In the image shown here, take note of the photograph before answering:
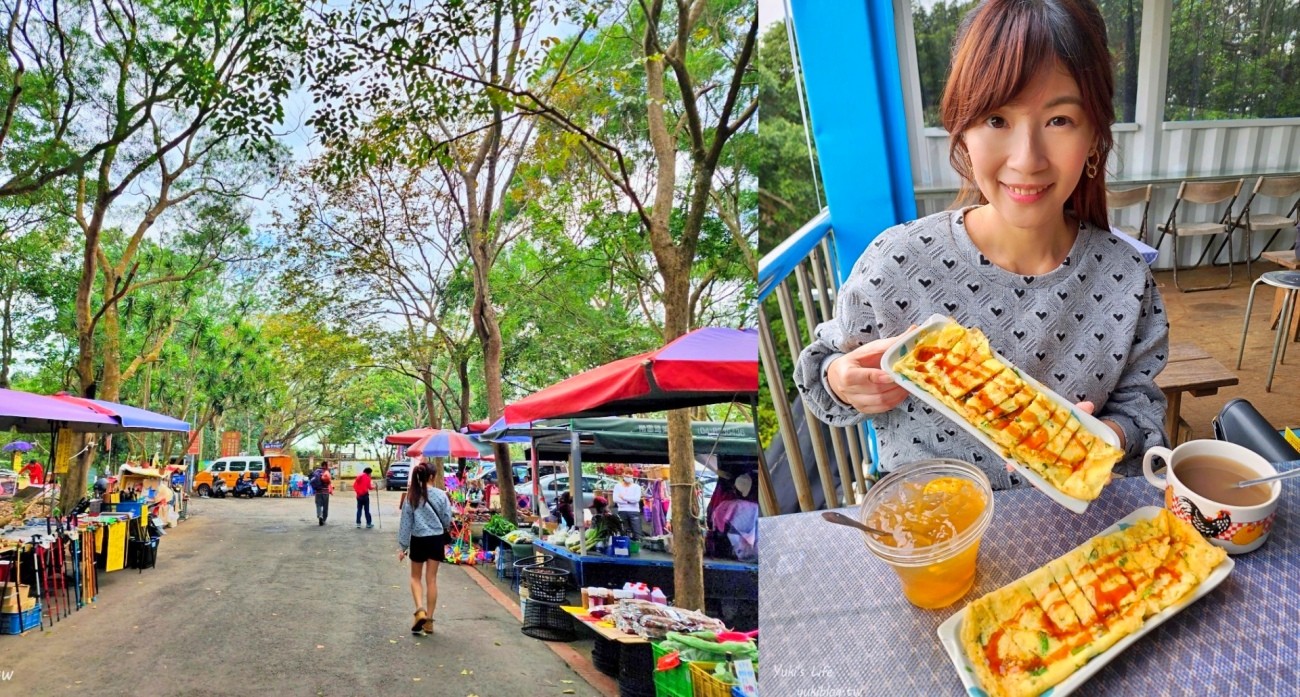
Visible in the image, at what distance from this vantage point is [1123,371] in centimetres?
107

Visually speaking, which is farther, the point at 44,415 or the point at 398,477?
the point at 398,477

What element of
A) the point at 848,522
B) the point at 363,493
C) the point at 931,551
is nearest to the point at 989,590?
the point at 931,551

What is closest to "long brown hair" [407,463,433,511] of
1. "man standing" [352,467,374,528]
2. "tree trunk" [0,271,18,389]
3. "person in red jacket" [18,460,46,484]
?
"man standing" [352,467,374,528]

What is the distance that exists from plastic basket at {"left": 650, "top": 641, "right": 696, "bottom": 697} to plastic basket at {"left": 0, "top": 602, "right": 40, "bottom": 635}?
1.42 metres

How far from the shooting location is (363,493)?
7.59 feet

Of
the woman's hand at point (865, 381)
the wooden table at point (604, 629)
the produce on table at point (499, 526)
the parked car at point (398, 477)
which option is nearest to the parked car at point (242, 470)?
the parked car at point (398, 477)

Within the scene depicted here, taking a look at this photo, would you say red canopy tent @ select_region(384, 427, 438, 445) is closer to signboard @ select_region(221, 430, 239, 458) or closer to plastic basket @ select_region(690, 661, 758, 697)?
signboard @ select_region(221, 430, 239, 458)

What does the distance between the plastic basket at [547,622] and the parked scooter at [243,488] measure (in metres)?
0.79

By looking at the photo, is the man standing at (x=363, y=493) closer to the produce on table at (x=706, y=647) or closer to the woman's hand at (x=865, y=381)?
the produce on table at (x=706, y=647)

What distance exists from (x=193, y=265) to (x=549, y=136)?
3.11ft

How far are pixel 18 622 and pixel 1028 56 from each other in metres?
2.29

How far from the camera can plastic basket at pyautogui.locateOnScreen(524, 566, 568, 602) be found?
241cm

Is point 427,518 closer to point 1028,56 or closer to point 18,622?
point 18,622

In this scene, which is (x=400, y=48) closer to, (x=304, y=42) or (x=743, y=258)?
(x=304, y=42)
